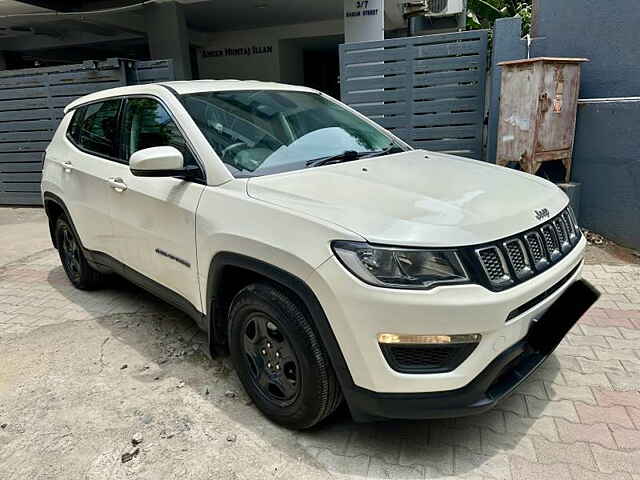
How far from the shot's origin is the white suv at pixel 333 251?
2.06 metres

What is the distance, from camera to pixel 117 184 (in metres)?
3.48

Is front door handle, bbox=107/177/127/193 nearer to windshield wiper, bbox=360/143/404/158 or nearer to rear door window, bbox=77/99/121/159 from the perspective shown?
rear door window, bbox=77/99/121/159

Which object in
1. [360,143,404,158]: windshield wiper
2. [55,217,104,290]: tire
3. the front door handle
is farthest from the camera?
[55,217,104,290]: tire

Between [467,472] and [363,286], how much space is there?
3.38 ft

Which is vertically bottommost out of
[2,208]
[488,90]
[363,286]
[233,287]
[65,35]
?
[2,208]

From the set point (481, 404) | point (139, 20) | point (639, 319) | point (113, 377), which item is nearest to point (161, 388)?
point (113, 377)

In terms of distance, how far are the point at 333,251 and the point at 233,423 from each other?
48.1 inches

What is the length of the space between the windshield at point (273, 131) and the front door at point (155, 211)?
0.20m

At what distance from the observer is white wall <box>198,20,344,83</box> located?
42.9ft

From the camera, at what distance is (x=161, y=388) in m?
3.07

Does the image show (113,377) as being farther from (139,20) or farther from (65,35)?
(65,35)

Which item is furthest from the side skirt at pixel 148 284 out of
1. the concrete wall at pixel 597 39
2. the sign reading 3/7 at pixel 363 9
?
the sign reading 3/7 at pixel 363 9

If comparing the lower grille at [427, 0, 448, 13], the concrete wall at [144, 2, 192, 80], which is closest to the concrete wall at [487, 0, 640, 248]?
the concrete wall at [144, 2, 192, 80]

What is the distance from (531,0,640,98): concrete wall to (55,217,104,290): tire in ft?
17.1
